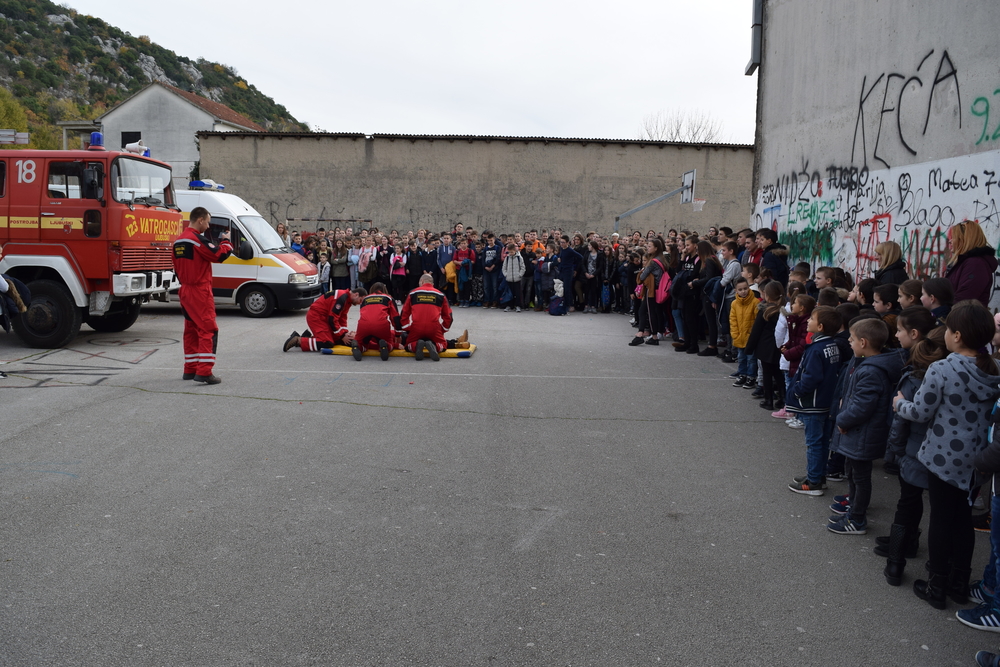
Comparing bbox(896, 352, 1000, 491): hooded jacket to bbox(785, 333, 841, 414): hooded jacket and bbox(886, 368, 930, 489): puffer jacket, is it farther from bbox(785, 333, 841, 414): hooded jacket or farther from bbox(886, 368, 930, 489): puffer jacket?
bbox(785, 333, 841, 414): hooded jacket

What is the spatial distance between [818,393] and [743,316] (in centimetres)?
451

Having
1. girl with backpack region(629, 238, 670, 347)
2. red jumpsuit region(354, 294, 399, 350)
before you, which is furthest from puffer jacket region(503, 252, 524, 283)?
red jumpsuit region(354, 294, 399, 350)

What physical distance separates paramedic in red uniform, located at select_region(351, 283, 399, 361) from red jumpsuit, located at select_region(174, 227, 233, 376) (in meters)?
2.35

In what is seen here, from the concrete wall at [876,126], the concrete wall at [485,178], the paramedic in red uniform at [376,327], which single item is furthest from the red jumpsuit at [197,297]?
the concrete wall at [485,178]

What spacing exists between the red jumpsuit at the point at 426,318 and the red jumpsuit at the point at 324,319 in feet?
3.63

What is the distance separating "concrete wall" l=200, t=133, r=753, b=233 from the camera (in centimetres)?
2841

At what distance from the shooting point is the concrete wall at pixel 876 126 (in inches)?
336

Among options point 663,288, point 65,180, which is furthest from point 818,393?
point 65,180

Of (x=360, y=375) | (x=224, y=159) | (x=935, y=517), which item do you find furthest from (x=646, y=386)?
(x=224, y=159)

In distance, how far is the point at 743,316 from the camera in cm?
1007

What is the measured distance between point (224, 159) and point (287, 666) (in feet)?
92.1

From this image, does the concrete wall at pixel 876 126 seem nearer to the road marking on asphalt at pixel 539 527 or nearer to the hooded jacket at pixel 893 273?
the hooded jacket at pixel 893 273

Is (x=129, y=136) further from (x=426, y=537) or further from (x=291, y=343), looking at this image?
(x=426, y=537)

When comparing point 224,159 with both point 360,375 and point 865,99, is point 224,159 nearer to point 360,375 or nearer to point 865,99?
point 360,375
